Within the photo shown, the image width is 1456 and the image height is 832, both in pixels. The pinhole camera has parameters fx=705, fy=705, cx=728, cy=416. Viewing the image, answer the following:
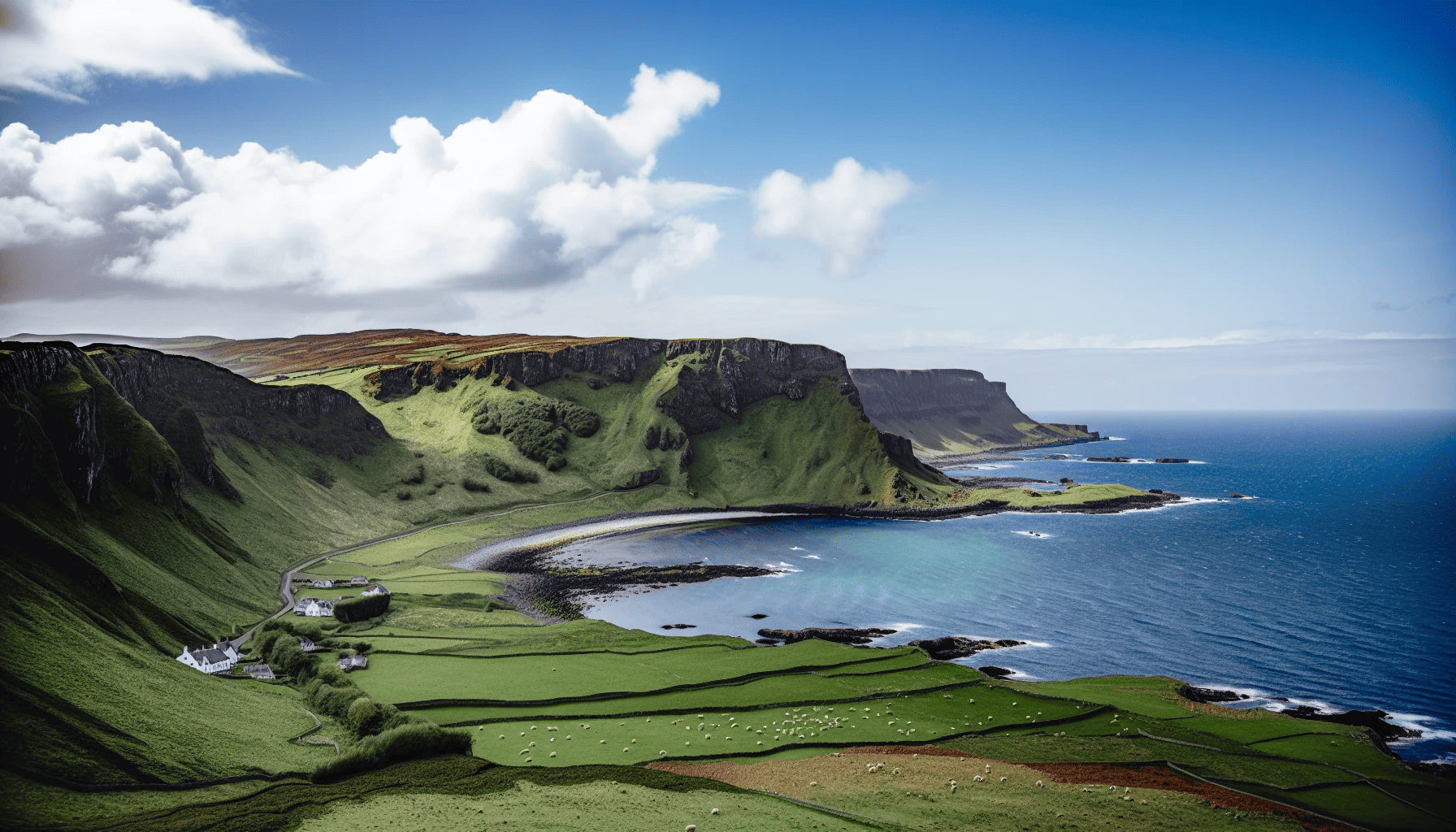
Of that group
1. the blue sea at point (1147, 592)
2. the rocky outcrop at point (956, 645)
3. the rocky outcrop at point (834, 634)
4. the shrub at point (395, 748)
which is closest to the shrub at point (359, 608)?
the blue sea at point (1147, 592)

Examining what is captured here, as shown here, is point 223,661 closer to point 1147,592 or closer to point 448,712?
point 448,712

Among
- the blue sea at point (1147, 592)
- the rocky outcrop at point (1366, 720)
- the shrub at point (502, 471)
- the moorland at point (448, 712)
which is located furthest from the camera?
→ the shrub at point (502, 471)

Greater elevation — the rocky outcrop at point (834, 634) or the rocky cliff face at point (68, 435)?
the rocky cliff face at point (68, 435)

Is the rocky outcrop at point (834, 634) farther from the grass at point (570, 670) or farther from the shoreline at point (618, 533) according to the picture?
the shoreline at point (618, 533)

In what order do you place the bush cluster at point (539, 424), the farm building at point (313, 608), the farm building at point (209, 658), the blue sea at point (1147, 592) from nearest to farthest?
the farm building at point (209, 658) < the blue sea at point (1147, 592) < the farm building at point (313, 608) < the bush cluster at point (539, 424)

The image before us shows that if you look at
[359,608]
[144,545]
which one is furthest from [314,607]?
[144,545]

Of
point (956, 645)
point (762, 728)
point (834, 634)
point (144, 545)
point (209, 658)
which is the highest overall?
point (144, 545)

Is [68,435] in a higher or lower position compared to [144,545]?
higher
